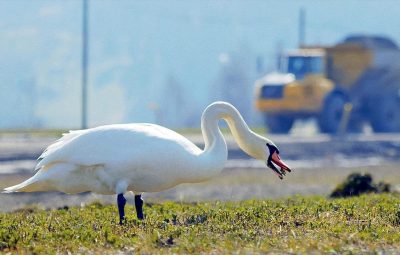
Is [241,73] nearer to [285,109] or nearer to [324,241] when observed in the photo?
[285,109]

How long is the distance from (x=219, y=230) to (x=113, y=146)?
2347 millimetres

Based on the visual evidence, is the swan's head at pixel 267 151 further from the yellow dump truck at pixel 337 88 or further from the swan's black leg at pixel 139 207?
the yellow dump truck at pixel 337 88

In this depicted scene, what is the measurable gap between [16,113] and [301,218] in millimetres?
155421

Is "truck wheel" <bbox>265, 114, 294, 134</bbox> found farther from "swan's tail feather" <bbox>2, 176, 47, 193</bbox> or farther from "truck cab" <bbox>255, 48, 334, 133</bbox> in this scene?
"swan's tail feather" <bbox>2, 176, 47, 193</bbox>

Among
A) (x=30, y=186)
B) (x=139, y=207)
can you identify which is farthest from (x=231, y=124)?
(x=30, y=186)

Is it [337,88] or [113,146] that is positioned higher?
[113,146]

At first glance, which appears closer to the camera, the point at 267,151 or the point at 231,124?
the point at 267,151

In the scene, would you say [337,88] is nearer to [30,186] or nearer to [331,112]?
[331,112]

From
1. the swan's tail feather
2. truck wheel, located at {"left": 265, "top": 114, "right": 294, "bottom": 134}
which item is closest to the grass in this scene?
the swan's tail feather

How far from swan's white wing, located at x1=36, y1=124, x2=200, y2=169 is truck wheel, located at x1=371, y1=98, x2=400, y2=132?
44.1 metres

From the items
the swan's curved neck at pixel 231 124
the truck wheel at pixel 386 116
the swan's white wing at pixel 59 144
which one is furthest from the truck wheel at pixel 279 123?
the swan's white wing at pixel 59 144

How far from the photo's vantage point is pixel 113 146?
15.0 meters

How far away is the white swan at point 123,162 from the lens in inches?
587

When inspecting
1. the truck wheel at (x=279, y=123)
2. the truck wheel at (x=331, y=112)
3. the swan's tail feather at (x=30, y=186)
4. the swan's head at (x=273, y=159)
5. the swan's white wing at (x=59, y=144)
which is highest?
the swan's white wing at (x=59, y=144)
